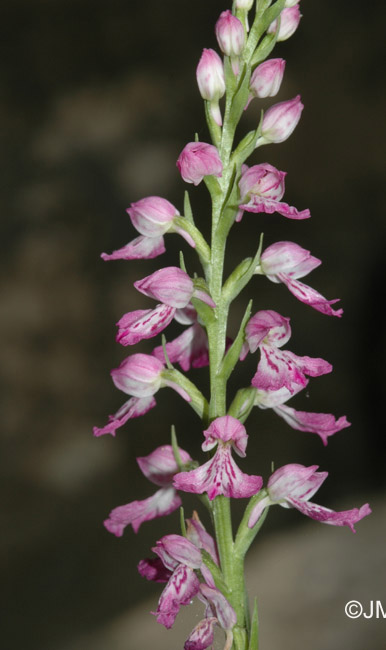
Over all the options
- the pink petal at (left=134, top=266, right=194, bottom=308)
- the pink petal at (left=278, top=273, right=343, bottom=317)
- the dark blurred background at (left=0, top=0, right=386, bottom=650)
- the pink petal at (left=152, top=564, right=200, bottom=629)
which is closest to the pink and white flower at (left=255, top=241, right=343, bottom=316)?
the pink petal at (left=278, top=273, right=343, bottom=317)

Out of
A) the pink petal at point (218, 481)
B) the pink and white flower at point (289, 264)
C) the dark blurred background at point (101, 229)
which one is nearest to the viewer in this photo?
the pink petal at point (218, 481)

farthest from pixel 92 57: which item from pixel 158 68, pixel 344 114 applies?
pixel 344 114

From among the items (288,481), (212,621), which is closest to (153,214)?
(288,481)

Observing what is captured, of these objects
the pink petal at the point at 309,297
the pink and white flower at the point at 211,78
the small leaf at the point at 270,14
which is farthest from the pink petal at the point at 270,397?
the small leaf at the point at 270,14

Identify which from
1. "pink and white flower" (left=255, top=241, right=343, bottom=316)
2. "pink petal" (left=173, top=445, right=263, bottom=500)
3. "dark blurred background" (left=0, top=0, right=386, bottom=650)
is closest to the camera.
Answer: "pink petal" (left=173, top=445, right=263, bottom=500)

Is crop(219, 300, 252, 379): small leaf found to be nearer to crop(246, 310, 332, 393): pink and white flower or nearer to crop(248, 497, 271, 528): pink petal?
crop(246, 310, 332, 393): pink and white flower

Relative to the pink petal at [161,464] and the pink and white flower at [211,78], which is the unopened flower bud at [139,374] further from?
the pink and white flower at [211,78]
